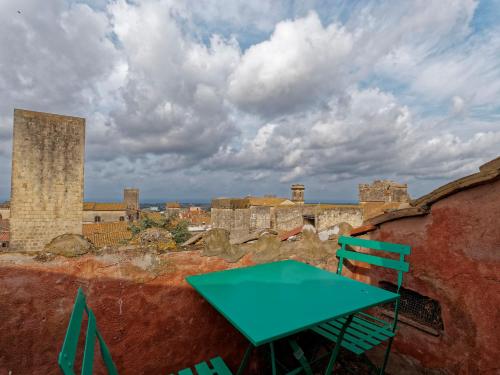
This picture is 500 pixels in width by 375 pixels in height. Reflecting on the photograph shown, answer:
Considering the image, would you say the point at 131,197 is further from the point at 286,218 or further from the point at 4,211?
the point at 286,218

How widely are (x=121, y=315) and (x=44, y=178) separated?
13.7 metres

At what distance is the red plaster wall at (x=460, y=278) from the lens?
230 cm

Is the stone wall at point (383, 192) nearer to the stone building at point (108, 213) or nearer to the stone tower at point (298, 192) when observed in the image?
the stone tower at point (298, 192)

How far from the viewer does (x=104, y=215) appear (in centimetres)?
3769

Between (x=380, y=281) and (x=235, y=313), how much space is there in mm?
2177

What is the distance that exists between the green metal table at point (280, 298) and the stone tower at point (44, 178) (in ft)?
44.4

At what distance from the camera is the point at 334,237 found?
3371 millimetres

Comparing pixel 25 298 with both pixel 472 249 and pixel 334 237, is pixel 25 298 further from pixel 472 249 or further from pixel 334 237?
pixel 472 249

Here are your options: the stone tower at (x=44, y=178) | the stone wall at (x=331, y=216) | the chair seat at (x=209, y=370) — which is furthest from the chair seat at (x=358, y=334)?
the stone tower at (x=44, y=178)

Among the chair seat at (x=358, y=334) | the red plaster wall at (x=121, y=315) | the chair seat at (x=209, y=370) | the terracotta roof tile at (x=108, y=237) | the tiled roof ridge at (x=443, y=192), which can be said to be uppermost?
the tiled roof ridge at (x=443, y=192)

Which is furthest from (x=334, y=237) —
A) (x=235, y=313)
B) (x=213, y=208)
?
(x=213, y=208)

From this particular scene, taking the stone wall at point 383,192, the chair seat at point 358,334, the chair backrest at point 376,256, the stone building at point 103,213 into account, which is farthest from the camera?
the stone building at point 103,213

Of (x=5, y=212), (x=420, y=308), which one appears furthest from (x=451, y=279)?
(x=5, y=212)

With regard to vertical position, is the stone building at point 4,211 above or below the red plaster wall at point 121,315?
above
